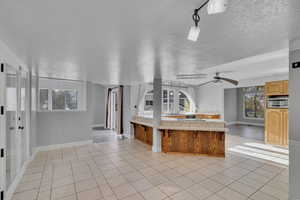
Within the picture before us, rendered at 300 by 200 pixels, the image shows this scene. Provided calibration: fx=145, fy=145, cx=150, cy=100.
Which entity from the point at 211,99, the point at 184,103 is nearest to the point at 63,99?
the point at 184,103

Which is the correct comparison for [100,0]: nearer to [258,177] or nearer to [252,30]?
[252,30]

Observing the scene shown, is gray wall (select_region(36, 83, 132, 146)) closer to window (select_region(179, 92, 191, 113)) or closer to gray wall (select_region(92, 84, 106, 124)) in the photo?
gray wall (select_region(92, 84, 106, 124))

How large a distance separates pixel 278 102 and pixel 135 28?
556 centimetres

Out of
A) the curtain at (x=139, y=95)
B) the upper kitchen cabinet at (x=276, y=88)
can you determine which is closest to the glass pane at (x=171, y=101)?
the curtain at (x=139, y=95)

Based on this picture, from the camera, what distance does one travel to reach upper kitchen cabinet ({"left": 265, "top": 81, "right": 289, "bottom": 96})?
464 centimetres

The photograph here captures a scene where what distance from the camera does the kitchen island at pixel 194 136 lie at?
12.8 feet

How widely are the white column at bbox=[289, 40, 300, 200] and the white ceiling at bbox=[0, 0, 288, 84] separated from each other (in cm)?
22

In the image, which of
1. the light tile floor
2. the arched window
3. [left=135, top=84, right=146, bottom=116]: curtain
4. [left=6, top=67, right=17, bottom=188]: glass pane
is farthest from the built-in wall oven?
[left=6, top=67, right=17, bottom=188]: glass pane

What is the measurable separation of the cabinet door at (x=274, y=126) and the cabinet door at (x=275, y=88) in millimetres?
594

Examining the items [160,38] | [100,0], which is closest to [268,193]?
[160,38]

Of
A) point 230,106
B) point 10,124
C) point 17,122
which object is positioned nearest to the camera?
point 10,124

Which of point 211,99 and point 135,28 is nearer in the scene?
point 135,28

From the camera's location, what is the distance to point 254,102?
9.16m

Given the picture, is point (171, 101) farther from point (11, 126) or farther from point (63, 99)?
point (11, 126)
